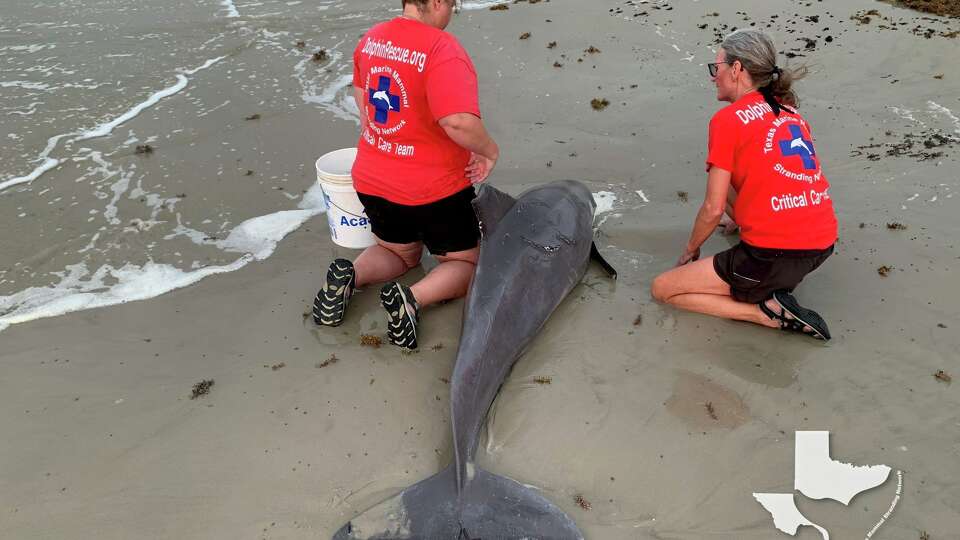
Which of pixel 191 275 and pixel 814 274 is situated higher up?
pixel 814 274

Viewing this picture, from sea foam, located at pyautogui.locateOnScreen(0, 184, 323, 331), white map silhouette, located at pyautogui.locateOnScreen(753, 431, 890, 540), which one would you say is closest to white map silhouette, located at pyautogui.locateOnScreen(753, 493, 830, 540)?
white map silhouette, located at pyautogui.locateOnScreen(753, 431, 890, 540)

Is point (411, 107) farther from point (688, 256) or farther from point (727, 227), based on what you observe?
point (727, 227)

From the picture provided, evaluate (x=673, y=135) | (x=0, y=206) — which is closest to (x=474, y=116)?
(x=673, y=135)

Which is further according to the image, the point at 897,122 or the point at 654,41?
the point at 654,41

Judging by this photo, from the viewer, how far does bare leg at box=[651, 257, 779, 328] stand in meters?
3.93

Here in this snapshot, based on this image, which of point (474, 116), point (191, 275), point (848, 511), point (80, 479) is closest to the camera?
point (848, 511)

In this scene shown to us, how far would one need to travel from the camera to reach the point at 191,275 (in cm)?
466

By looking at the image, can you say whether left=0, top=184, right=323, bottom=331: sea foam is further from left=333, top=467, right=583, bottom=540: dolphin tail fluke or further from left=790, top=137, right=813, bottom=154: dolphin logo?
left=790, top=137, right=813, bottom=154: dolphin logo

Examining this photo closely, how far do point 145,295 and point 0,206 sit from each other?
218cm

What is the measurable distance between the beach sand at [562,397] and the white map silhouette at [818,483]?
46 mm

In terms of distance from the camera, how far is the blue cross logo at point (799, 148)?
11.8 ft

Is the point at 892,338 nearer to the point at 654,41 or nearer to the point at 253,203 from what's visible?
the point at 253,203

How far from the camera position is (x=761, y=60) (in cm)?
362

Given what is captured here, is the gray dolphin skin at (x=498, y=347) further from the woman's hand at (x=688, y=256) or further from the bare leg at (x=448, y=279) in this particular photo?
the woman's hand at (x=688, y=256)
